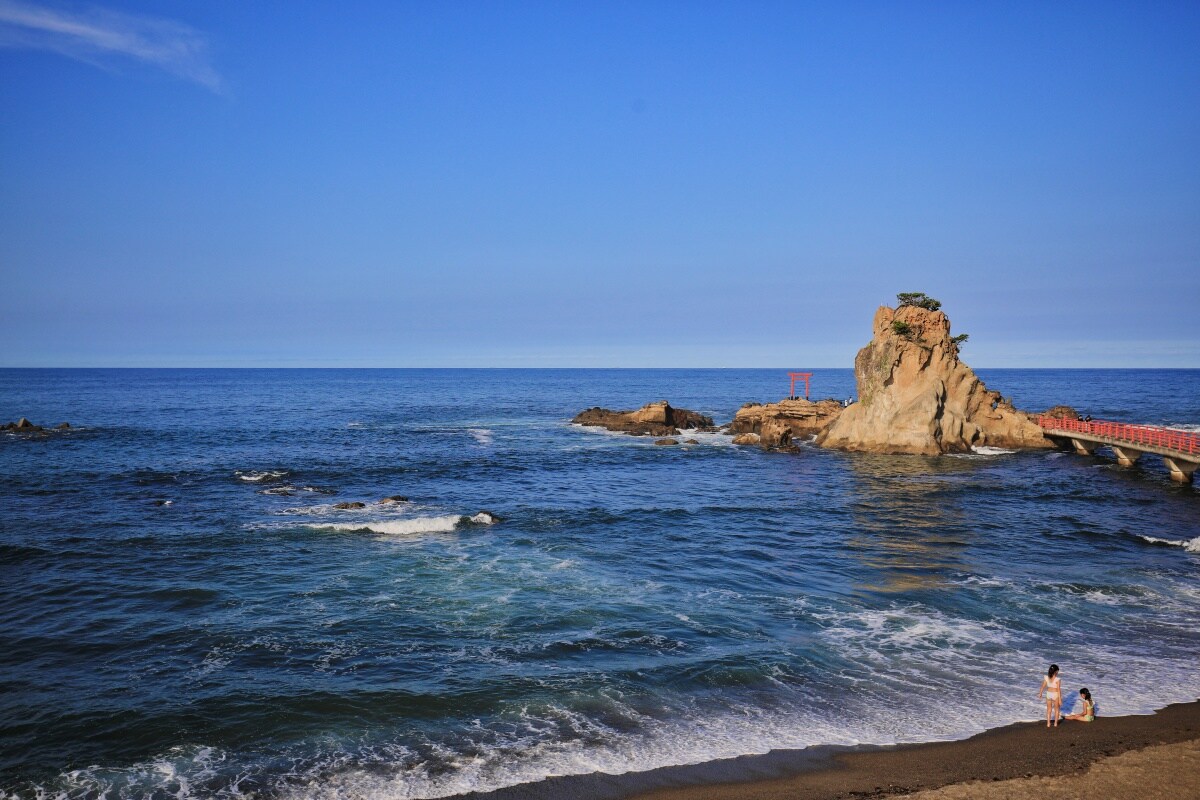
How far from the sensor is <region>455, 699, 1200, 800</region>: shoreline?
15.1 metres

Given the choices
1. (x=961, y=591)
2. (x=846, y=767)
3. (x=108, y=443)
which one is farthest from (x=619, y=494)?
(x=108, y=443)

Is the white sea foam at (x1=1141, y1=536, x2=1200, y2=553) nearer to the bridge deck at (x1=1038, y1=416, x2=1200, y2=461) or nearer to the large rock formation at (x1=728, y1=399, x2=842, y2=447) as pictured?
the bridge deck at (x1=1038, y1=416, x2=1200, y2=461)

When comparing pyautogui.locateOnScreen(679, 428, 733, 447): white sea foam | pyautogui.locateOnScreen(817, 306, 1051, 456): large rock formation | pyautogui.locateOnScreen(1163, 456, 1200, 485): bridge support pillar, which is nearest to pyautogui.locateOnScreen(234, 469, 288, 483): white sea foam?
pyautogui.locateOnScreen(679, 428, 733, 447): white sea foam

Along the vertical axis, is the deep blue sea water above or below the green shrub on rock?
below

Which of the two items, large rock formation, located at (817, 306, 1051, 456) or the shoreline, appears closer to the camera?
the shoreline

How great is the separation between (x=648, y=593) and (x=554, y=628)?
4884 mm

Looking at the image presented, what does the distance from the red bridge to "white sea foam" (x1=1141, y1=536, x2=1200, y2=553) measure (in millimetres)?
17162

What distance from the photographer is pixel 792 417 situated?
7894 centimetres

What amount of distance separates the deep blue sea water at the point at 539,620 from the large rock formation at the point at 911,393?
10.7 meters

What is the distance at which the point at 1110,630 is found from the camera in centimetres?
2378

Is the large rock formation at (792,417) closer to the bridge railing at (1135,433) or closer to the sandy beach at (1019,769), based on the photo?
the bridge railing at (1135,433)

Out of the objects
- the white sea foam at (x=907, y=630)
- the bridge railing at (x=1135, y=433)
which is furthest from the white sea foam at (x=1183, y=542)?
the bridge railing at (x=1135, y=433)

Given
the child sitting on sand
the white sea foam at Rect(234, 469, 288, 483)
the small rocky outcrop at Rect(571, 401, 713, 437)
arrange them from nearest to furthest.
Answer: the child sitting on sand < the white sea foam at Rect(234, 469, 288, 483) < the small rocky outcrop at Rect(571, 401, 713, 437)

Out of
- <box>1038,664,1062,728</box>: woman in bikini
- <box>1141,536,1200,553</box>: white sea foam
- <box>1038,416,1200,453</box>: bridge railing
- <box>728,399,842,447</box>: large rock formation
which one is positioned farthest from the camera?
<box>728,399,842,447</box>: large rock formation
